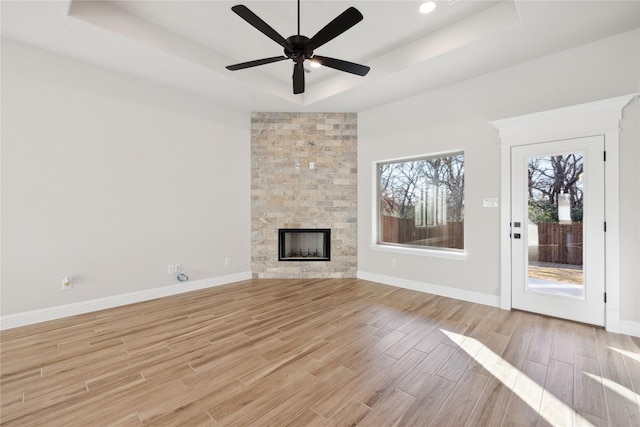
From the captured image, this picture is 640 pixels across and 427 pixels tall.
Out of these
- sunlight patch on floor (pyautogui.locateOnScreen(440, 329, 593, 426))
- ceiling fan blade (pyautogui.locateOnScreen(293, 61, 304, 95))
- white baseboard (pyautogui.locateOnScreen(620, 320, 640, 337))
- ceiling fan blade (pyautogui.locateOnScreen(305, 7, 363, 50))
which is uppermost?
ceiling fan blade (pyautogui.locateOnScreen(305, 7, 363, 50))

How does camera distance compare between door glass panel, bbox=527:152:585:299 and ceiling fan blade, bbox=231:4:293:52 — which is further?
door glass panel, bbox=527:152:585:299

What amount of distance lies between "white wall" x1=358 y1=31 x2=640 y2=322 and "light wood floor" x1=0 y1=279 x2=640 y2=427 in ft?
2.20

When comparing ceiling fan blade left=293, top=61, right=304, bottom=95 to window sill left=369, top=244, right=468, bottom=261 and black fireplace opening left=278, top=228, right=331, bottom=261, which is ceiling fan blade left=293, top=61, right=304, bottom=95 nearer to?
black fireplace opening left=278, top=228, right=331, bottom=261

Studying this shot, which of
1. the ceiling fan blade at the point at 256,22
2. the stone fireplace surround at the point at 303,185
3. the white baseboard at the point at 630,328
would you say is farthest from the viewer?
the stone fireplace surround at the point at 303,185

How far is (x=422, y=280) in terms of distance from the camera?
427 centimetres

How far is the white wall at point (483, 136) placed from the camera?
2793mm

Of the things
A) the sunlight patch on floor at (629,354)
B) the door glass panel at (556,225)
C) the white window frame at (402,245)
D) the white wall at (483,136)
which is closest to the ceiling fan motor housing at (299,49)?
the white wall at (483,136)

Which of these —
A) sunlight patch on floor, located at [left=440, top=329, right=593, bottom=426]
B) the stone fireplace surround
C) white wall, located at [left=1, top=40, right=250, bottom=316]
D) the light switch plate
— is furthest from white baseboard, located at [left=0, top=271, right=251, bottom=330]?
the light switch plate

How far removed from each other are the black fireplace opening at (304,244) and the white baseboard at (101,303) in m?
1.10

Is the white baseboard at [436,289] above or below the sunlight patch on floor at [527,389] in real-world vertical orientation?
above

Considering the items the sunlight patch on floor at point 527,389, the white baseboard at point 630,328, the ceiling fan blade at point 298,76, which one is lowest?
the sunlight patch on floor at point 527,389

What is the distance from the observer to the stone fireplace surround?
16.7 ft

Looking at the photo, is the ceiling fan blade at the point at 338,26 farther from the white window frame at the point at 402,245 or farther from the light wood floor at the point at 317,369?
the light wood floor at the point at 317,369

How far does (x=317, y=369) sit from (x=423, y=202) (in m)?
3.27
